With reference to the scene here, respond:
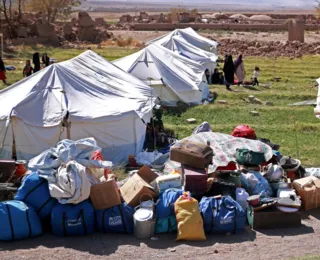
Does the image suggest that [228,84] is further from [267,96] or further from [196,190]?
[196,190]

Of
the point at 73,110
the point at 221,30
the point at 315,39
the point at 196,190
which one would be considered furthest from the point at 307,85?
the point at 221,30

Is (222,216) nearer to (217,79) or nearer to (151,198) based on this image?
(151,198)

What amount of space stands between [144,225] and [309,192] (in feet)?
9.50

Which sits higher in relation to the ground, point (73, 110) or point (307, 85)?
point (73, 110)

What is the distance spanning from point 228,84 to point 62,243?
1406 centimetres

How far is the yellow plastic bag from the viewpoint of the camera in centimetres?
904

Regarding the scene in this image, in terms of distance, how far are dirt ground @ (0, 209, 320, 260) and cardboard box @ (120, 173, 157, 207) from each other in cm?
60

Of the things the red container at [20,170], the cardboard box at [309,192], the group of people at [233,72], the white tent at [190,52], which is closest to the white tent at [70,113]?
the red container at [20,170]

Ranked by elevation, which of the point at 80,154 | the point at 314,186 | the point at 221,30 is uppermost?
the point at 80,154

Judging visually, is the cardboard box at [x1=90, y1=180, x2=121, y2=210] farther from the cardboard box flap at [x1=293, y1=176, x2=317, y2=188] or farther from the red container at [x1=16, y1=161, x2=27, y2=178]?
the cardboard box flap at [x1=293, y1=176, x2=317, y2=188]

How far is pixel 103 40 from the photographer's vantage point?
42750 millimetres

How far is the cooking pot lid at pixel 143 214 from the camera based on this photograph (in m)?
9.13

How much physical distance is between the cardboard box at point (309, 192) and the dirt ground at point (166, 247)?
0.95 m

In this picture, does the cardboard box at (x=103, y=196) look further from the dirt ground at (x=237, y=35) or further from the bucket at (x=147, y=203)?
the dirt ground at (x=237, y=35)
